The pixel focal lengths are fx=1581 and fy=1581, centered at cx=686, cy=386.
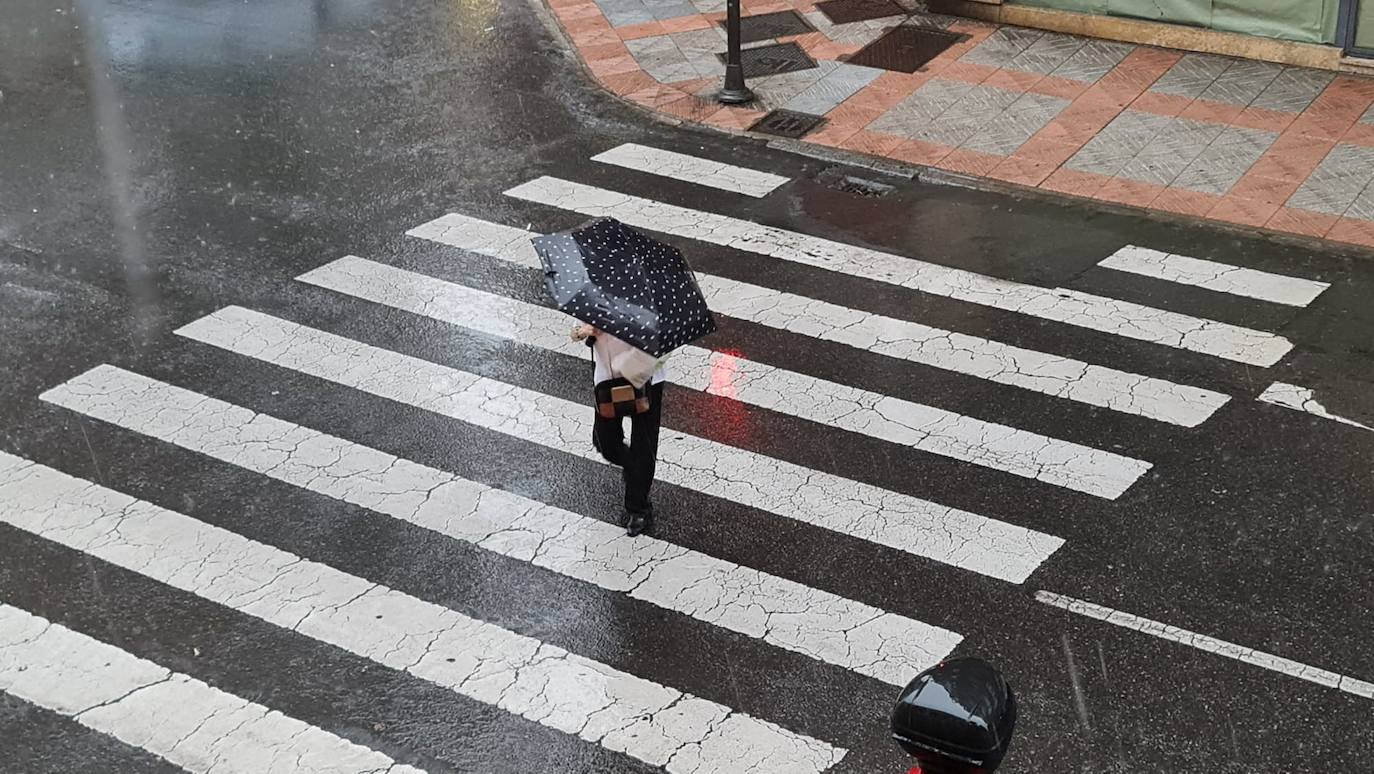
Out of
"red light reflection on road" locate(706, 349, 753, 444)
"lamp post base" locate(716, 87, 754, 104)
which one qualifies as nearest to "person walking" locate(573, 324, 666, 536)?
"red light reflection on road" locate(706, 349, 753, 444)

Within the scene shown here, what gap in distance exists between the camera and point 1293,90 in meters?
14.0

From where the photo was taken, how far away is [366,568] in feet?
26.2

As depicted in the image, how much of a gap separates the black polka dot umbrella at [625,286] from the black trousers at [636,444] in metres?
0.44

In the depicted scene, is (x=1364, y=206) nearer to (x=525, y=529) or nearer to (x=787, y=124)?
(x=787, y=124)

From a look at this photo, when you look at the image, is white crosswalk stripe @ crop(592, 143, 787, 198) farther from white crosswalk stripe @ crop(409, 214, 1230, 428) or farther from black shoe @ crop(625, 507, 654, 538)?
black shoe @ crop(625, 507, 654, 538)

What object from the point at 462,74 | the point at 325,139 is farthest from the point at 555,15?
the point at 325,139

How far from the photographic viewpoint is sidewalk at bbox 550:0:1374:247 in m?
12.2

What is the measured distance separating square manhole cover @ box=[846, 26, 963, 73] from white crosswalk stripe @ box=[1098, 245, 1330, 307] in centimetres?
419

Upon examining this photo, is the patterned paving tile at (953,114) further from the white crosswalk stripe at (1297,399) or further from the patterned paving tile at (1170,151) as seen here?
the white crosswalk stripe at (1297,399)

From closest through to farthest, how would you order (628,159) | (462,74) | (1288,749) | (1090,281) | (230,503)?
(1288,749) → (230,503) → (1090,281) → (628,159) → (462,74)

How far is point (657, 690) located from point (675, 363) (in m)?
3.22

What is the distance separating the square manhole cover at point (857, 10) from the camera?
1616cm

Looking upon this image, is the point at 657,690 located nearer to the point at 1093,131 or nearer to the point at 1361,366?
the point at 1361,366

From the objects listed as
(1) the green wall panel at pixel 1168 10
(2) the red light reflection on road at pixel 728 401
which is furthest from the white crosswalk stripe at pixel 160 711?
(1) the green wall panel at pixel 1168 10
